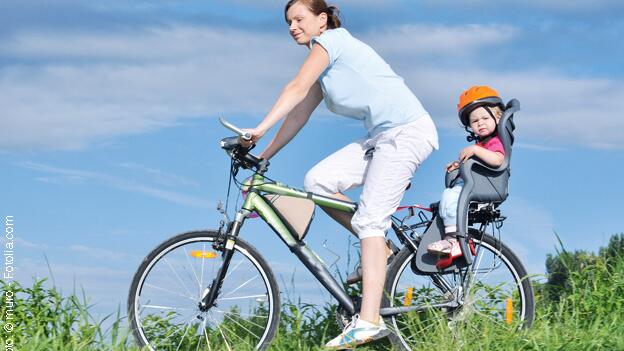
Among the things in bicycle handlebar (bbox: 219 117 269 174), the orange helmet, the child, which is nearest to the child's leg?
the child

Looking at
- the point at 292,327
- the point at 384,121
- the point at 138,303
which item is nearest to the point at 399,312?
the point at 292,327

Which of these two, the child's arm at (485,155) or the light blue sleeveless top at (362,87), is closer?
the light blue sleeveless top at (362,87)

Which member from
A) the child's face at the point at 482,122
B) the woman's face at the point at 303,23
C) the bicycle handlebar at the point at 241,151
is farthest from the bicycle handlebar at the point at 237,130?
the child's face at the point at 482,122

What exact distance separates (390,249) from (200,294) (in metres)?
1.29

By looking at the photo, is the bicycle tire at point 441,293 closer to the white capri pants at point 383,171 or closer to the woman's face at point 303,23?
the white capri pants at point 383,171

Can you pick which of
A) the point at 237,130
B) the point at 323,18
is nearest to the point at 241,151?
the point at 237,130

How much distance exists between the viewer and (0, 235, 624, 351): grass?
535cm

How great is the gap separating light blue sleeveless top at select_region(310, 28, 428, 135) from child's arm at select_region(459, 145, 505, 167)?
412 millimetres

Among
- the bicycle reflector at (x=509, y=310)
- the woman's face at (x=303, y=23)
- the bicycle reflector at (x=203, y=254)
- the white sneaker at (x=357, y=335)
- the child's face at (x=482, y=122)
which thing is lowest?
the white sneaker at (x=357, y=335)

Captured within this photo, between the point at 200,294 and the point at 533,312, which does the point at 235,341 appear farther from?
the point at 533,312

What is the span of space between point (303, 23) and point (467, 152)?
53.0 inches

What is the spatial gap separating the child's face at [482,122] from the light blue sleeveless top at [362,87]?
406mm

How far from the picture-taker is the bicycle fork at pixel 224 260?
18.3 feet

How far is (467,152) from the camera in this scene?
18.8ft
